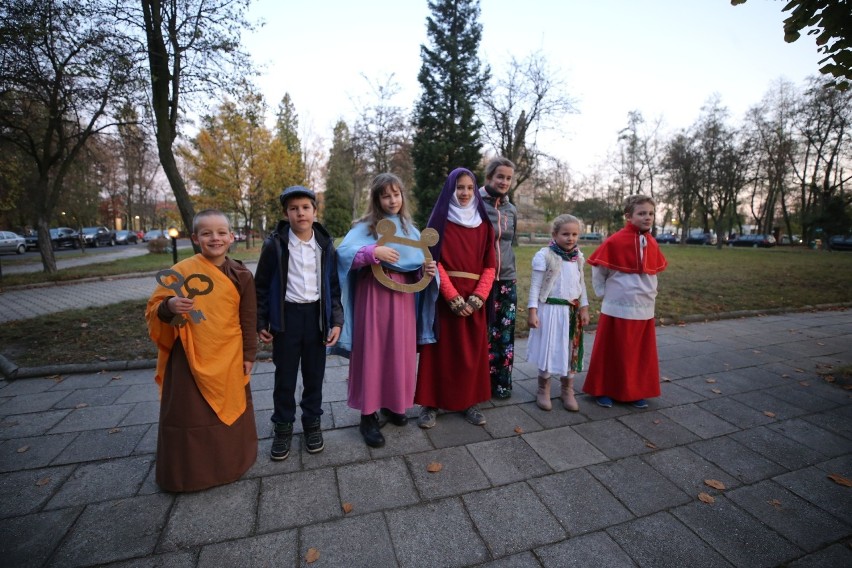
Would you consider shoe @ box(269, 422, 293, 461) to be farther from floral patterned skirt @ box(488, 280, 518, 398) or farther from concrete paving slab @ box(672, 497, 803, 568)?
concrete paving slab @ box(672, 497, 803, 568)

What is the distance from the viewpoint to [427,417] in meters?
3.46

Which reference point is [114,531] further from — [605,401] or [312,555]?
[605,401]

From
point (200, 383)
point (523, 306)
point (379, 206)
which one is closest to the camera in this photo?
point (200, 383)

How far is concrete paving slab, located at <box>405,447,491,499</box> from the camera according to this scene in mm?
2594

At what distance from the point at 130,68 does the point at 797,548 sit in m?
11.3

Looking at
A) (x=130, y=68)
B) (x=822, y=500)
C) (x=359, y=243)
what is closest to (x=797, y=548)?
(x=822, y=500)

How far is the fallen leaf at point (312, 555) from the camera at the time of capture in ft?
6.64

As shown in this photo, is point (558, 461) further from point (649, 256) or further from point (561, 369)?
point (649, 256)

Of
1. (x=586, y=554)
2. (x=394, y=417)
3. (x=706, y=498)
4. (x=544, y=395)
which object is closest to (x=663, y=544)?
(x=586, y=554)

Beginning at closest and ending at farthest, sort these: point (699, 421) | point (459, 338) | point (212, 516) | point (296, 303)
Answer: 1. point (212, 516)
2. point (296, 303)
3. point (459, 338)
4. point (699, 421)

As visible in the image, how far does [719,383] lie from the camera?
4.54 m

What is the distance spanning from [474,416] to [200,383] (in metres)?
2.22

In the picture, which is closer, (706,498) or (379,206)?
(706,498)

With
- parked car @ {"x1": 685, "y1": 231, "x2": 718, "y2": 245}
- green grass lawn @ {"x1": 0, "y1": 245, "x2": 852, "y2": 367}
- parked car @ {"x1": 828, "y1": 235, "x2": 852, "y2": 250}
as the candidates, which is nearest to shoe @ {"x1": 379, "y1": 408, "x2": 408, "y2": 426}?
green grass lawn @ {"x1": 0, "y1": 245, "x2": 852, "y2": 367}
